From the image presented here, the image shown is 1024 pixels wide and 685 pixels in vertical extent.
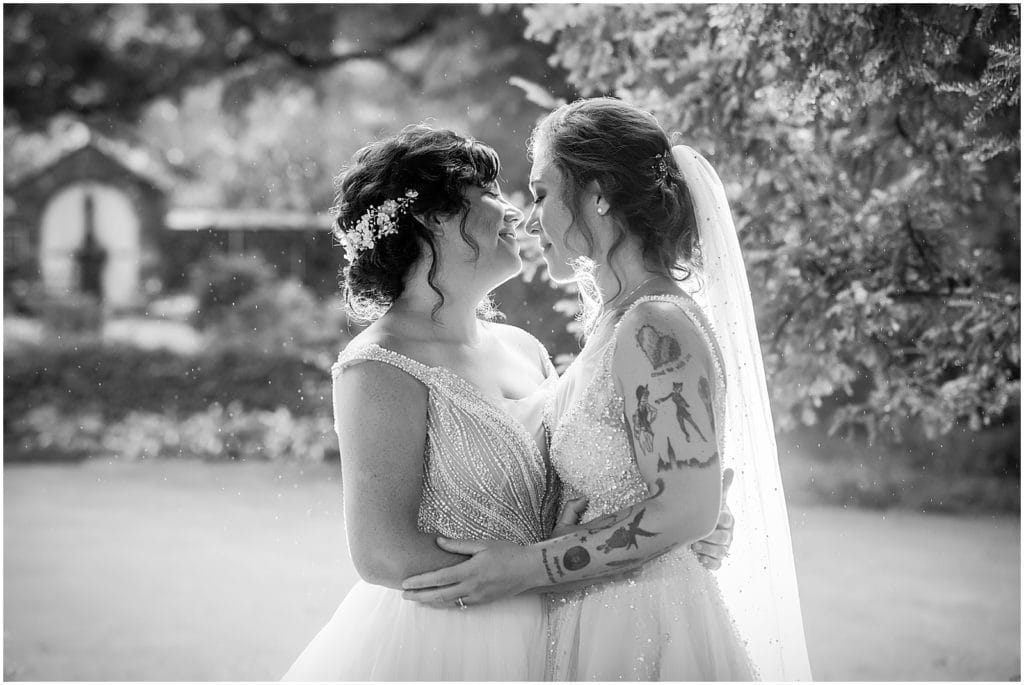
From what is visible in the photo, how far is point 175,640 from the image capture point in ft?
19.6

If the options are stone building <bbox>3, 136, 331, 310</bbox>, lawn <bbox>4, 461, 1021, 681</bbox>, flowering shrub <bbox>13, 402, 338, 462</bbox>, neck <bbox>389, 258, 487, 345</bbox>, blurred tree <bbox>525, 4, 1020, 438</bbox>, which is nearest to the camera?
neck <bbox>389, 258, 487, 345</bbox>

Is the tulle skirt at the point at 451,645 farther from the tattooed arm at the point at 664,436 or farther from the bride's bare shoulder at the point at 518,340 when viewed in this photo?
the bride's bare shoulder at the point at 518,340

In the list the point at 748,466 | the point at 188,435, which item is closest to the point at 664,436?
the point at 748,466

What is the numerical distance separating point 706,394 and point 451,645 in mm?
677

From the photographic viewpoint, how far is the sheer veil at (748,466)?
6.13ft

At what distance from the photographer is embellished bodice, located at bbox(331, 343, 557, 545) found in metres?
1.89

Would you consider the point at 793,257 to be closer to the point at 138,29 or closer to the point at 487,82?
the point at 487,82

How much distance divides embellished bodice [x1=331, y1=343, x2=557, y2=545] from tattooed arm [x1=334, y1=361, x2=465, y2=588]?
7cm

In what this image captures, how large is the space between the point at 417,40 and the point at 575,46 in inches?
197

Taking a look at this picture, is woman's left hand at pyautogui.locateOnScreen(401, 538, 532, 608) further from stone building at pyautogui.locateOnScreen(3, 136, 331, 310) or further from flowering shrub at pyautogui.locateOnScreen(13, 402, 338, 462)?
stone building at pyautogui.locateOnScreen(3, 136, 331, 310)

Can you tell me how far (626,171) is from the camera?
5.82 ft

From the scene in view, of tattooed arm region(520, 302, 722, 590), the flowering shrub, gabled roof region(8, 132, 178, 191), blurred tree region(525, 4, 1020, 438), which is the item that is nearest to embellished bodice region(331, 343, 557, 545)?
tattooed arm region(520, 302, 722, 590)

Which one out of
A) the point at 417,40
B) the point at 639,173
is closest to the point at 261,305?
the point at 417,40

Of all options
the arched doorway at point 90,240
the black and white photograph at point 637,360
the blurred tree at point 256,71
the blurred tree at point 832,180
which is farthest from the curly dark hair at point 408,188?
the arched doorway at point 90,240
